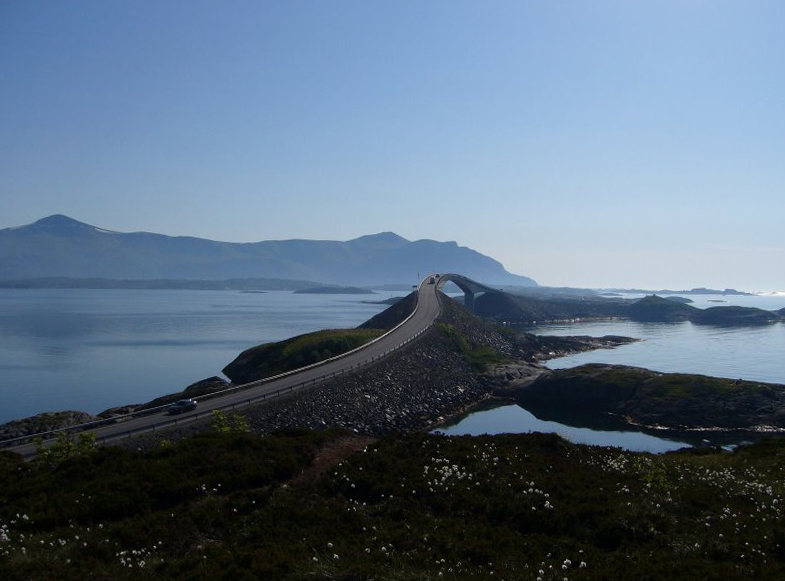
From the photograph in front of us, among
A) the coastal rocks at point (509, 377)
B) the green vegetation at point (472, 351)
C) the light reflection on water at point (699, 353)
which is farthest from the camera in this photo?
the light reflection on water at point (699, 353)

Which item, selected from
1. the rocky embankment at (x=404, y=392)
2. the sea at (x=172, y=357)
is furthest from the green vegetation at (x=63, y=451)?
the sea at (x=172, y=357)

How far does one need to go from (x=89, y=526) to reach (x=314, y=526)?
7.29 metres

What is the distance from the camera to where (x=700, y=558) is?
17.4 meters

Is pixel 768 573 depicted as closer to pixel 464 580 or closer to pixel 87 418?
pixel 464 580

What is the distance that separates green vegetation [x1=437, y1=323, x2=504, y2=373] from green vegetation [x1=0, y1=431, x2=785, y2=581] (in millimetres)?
64097

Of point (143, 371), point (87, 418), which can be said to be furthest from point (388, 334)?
point (87, 418)

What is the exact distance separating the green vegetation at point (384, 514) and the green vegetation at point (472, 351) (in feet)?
210

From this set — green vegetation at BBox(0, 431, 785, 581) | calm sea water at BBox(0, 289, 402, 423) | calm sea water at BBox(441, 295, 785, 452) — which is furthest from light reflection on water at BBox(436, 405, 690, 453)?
calm sea water at BBox(0, 289, 402, 423)

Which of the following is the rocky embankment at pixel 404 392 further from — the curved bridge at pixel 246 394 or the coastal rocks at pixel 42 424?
the coastal rocks at pixel 42 424

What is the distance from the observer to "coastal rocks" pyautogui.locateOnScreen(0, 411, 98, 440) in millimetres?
49062

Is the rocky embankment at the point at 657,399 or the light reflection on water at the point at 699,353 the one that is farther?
the light reflection on water at the point at 699,353

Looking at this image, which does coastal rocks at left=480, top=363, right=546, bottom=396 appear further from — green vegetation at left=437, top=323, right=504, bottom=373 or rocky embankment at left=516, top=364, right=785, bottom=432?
green vegetation at left=437, top=323, right=504, bottom=373

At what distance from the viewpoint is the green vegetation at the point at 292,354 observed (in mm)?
81188

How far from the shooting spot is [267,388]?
5547 cm
